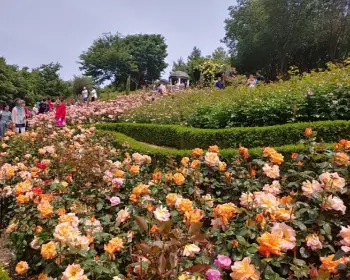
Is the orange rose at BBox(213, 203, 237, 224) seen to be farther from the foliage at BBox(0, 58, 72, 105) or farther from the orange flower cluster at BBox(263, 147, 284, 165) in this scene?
the foliage at BBox(0, 58, 72, 105)

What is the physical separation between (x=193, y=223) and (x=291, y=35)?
3142 centimetres

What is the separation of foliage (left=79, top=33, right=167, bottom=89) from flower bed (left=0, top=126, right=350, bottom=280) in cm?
5177

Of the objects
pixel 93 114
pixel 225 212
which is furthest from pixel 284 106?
pixel 93 114

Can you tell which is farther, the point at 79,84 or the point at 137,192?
the point at 79,84

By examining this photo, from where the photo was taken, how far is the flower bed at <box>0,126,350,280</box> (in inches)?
65.7

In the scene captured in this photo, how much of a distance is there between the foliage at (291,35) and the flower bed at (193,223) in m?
26.9

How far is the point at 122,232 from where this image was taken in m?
2.76

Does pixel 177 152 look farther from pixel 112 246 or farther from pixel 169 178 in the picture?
pixel 112 246

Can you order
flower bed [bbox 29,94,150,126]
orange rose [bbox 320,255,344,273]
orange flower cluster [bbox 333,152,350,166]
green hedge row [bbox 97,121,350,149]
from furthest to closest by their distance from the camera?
flower bed [bbox 29,94,150,126] < green hedge row [bbox 97,121,350,149] < orange flower cluster [bbox 333,152,350,166] < orange rose [bbox 320,255,344,273]

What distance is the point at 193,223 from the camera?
1.72 metres

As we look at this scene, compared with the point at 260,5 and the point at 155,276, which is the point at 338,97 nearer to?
the point at 155,276

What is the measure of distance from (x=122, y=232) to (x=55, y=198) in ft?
3.05

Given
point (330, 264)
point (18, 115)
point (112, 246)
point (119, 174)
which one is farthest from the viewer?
point (18, 115)

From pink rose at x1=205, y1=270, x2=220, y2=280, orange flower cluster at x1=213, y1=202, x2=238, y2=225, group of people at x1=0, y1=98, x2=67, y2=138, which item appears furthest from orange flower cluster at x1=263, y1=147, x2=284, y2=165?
group of people at x1=0, y1=98, x2=67, y2=138
